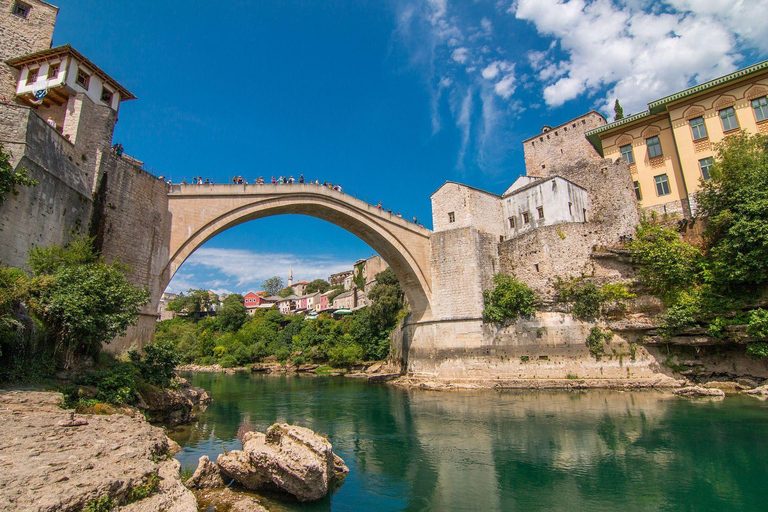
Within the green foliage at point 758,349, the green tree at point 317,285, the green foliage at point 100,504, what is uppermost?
the green tree at point 317,285

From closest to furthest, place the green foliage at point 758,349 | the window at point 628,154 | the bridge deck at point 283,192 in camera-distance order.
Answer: the green foliage at point 758,349 < the bridge deck at point 283,192 < the window at point 628,154

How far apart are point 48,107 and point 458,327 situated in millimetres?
17644

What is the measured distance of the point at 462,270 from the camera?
20375 millimetres

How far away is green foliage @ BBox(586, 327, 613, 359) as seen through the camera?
652 inches

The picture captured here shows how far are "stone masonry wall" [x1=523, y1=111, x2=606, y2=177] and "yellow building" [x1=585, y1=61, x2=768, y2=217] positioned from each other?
14.8ft

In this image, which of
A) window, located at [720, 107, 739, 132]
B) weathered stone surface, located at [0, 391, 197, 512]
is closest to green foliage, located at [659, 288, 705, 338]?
window, located at [720, 107, 739, 132]

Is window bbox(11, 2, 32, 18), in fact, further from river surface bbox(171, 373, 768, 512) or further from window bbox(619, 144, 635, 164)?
window bbox(619, 144, 635, 164)

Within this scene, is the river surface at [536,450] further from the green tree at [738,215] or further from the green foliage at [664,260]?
the green foliage at [664,260]

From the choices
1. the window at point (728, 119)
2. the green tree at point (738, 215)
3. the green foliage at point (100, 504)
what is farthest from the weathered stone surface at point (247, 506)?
the window at point (728, 119)

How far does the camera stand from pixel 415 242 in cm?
2144

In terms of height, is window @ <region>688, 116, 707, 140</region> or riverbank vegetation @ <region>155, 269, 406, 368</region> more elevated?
window @ <region>688, 116, 707, 140</region>

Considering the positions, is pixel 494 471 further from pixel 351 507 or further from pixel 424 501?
pixel 351 507

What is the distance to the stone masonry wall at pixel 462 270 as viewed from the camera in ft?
65.3

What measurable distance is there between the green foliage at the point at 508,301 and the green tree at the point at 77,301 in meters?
14.4
